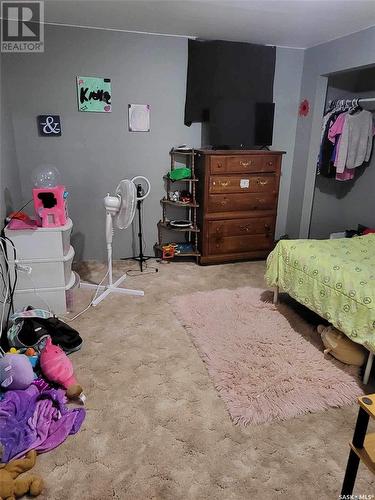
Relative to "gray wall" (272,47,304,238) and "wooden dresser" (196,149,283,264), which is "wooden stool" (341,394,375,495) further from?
"gray wall" (272,47,304,238)

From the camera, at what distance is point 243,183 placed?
3807 millimetres

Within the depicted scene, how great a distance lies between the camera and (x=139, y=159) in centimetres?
386

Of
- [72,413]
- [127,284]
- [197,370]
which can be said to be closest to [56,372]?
[72,413]

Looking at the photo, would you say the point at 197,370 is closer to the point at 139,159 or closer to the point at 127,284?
the point at 127,284

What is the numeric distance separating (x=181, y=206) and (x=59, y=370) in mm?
2448

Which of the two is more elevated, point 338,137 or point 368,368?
point 338,137

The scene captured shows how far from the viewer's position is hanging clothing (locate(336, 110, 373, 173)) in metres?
3.71

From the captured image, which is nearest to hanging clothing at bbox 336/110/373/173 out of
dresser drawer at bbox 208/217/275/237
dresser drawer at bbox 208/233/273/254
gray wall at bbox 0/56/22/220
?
dresser drawer at bbox 208/217/275/237

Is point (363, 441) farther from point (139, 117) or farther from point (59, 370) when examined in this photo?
point (139, 117)

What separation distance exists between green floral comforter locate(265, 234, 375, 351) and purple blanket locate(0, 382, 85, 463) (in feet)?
5.44

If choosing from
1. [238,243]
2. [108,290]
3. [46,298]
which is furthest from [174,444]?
[238,243]

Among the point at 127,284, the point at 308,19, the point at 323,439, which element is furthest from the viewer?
the point at 127,284

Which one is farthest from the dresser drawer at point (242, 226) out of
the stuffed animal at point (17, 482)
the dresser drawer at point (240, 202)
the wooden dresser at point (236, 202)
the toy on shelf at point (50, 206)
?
the stuffed animal at point (17, 482)

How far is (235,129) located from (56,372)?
3001 mm
